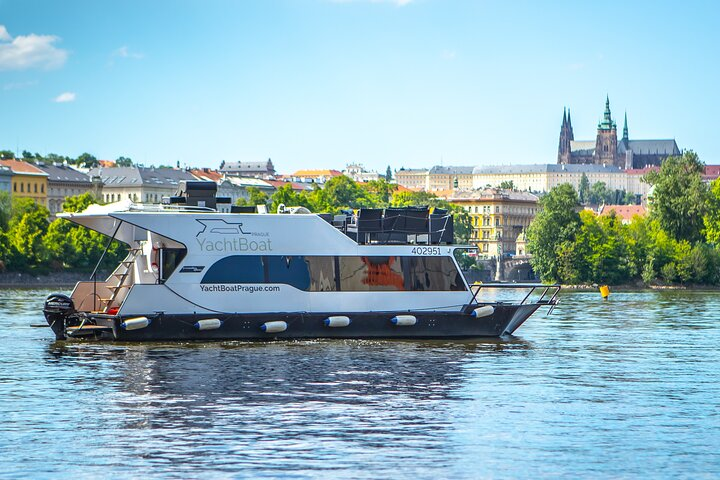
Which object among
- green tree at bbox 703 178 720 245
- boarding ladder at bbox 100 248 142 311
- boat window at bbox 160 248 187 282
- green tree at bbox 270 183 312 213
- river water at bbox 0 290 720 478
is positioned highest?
green tree at bbox 270 183 312 213

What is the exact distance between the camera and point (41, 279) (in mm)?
117312

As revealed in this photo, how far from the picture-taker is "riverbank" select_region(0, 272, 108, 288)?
113938 millimetres

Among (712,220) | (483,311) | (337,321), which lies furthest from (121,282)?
(712,220)

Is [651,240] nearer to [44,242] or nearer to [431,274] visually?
[44,242]

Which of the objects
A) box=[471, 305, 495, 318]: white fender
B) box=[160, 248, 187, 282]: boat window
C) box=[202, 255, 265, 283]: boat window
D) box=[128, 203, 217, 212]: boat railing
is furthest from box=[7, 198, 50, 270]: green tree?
box=[471, 305, 495, 318]: white fender

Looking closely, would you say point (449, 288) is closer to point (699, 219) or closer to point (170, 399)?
point (170, 399)

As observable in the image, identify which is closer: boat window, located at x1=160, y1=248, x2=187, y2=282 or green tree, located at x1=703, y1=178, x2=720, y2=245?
boat window, located at x1=160, y1=248, x2=187, y2=282

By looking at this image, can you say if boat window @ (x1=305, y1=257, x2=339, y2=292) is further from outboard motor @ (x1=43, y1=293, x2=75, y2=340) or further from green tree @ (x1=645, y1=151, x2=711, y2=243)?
green tree @ (x1=645, y1=151, x2=711, y2=243)

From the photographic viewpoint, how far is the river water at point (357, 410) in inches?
815

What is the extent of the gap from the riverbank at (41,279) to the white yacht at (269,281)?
252 ft

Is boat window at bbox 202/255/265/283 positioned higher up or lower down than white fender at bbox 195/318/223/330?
higher up

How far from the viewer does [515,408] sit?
86.1ft

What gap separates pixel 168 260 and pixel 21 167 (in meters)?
136

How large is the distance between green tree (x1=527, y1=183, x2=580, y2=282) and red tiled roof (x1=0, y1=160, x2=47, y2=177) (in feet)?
235
